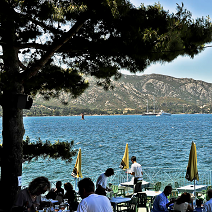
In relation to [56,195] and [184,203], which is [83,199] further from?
[56,195]

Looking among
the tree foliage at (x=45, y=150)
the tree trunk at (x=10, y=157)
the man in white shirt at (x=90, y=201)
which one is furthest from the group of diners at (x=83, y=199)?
the tree foliage at (x=45, y=150)

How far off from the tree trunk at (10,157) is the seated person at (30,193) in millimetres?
1674

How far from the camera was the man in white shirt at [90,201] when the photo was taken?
3352 millimetres

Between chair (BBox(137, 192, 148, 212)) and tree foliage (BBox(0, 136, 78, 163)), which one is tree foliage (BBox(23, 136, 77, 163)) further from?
chair (BBox(137, 192, 148, 212))

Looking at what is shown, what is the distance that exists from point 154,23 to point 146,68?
0.92 metres

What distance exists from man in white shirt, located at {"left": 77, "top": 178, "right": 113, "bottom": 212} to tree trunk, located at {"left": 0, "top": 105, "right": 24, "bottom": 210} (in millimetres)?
3583

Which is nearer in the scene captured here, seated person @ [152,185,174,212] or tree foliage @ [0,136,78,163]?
seated person @ [152,185,174,212]

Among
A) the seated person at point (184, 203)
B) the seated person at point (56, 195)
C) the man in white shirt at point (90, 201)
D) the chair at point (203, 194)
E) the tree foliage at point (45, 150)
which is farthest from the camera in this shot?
the chair at point (203, 194)

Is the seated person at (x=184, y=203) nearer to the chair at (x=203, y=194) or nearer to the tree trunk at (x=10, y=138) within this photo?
the chair at (x=203, y=194)

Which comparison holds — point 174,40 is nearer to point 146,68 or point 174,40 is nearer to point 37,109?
point 146,68

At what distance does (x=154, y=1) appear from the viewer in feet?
20.9

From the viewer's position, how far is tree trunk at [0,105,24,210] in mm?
6594

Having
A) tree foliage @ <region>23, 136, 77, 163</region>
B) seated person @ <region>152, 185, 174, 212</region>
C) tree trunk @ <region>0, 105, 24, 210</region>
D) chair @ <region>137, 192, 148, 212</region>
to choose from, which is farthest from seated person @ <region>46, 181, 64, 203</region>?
seated person @ <region>152, 185, 174, 212</region>

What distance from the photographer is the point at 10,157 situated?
6602mm
